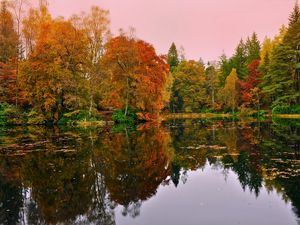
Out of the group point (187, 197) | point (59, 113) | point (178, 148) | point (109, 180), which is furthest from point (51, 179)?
point (59, 113)

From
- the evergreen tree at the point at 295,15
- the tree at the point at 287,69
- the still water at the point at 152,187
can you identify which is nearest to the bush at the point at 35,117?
the still water at the point at 152,187

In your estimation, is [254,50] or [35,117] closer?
[35,117]

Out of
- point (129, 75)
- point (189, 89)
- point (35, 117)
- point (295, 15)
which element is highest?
point (295, 15)

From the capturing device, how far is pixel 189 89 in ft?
222

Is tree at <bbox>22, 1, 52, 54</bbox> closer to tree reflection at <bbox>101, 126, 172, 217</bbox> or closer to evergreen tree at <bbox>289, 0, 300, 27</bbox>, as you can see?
tree reflection at <bbox>101, 126, 172, 217</bbox>

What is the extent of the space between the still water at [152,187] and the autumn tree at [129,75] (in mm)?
23491

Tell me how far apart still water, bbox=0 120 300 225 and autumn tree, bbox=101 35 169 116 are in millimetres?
23491

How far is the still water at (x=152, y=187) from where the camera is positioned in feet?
20.5

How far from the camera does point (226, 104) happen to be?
5997 cm

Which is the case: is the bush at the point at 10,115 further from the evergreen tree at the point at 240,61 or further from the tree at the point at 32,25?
the evergreen tree at the point at 240,61

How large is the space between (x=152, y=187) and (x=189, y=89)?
60.5m

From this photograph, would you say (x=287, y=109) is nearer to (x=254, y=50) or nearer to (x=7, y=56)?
(x=254, y=50)

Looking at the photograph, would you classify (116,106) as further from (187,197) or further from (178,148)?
(187,197)

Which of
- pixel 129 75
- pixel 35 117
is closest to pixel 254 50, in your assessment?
pixel 129 75
